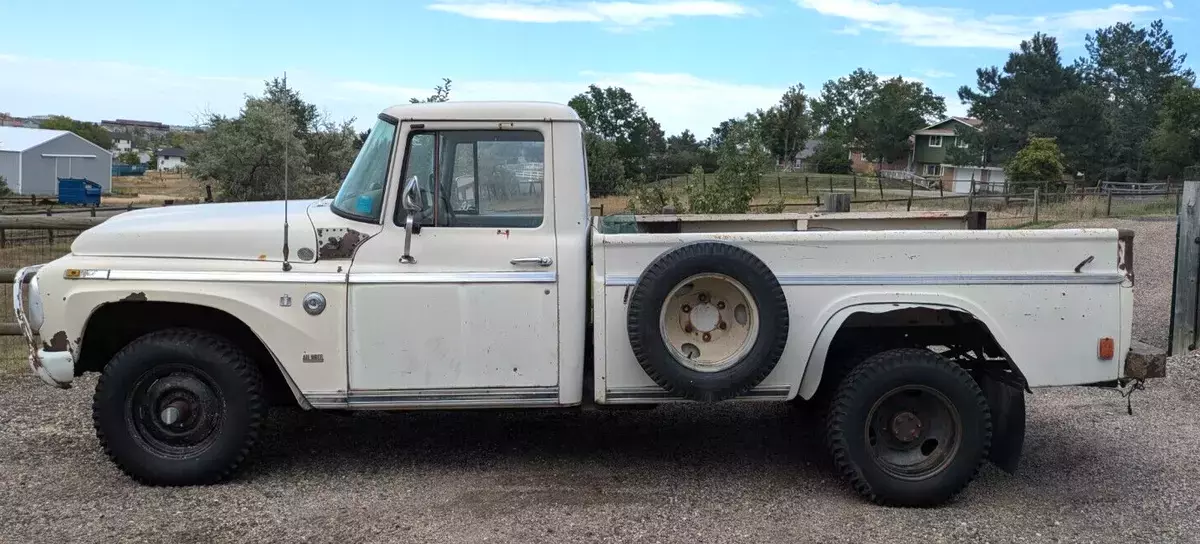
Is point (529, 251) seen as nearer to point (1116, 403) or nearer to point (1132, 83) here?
point (1116, 403)

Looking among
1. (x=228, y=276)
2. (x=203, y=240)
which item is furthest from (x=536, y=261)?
(x=203, y=240)

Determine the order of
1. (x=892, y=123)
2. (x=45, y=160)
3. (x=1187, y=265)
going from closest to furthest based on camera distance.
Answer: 1. (x=1187, y=265)
2. (x=45, y=160)
3. (x=892, y=123)

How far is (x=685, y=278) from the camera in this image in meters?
4.52

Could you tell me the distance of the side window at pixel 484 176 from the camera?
16.0ft

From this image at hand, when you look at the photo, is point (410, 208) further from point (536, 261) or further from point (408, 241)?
point (536, 261)

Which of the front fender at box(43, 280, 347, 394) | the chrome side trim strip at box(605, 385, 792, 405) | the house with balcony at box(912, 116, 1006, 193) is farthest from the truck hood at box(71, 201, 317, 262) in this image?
the house with balcony at box(912, 116, 1006, 193)

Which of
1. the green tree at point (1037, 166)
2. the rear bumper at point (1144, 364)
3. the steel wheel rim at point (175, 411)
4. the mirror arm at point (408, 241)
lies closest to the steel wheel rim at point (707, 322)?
the mirror arm at point (408, 241)

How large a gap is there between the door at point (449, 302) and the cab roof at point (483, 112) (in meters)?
0.05

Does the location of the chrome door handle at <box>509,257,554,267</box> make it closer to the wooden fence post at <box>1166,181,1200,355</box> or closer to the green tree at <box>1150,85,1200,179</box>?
the wooden fence post at <box>1166,181,1200,355</box>

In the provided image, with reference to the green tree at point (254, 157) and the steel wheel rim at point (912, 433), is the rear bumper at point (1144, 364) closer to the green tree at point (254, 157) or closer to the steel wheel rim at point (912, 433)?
the steel wheel rim at point (912, 433)

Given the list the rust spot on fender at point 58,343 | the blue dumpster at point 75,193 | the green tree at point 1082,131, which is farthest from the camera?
the green tree at point 1082,131

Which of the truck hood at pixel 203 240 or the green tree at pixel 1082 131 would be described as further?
the green tree at pixel 1082 131

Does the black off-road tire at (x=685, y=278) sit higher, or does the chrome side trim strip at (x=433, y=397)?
the black off-road tire at (x=685, y=278)

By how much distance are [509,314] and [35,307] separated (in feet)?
7.85
